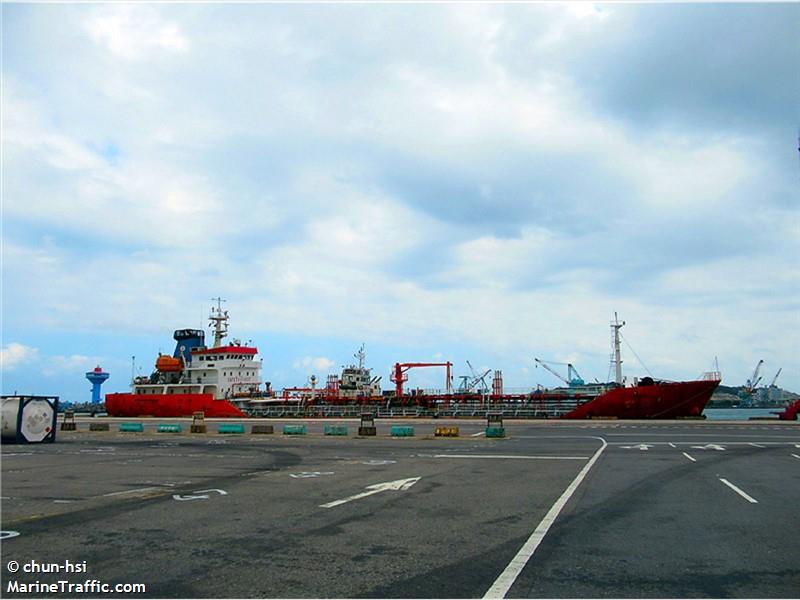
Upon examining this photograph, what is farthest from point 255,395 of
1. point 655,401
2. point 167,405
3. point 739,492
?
point 739,492

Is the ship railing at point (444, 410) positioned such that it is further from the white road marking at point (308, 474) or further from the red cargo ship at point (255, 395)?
the white road marking at point (308, 474)

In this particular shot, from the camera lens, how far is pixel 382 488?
1395cm

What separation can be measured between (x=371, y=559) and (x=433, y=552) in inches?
34.2

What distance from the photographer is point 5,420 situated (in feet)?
96.3

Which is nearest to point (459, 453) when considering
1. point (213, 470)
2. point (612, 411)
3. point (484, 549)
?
point (213, 470)

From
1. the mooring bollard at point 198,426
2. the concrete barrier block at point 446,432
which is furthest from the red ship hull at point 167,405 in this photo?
the concrete barrier block at point 446,432

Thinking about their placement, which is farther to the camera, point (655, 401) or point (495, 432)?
point (655, 401)

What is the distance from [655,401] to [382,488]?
161 feet

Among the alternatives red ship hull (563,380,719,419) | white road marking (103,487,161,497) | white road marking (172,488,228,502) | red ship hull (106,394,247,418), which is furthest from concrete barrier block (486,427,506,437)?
red ship hull (106,394,247,418)

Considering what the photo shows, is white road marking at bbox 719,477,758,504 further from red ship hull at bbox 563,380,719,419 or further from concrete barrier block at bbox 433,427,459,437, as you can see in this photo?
red ship hull at bbox 563,380,719,419

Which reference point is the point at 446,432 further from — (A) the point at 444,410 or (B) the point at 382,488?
(A) the point at 444,410

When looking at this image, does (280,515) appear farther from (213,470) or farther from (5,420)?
(5,420)

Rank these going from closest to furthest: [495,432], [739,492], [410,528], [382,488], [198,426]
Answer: [410,528]
[739,492]
[382,488]
[495,432]
[198,426]

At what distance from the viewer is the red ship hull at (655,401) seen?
183 feet
